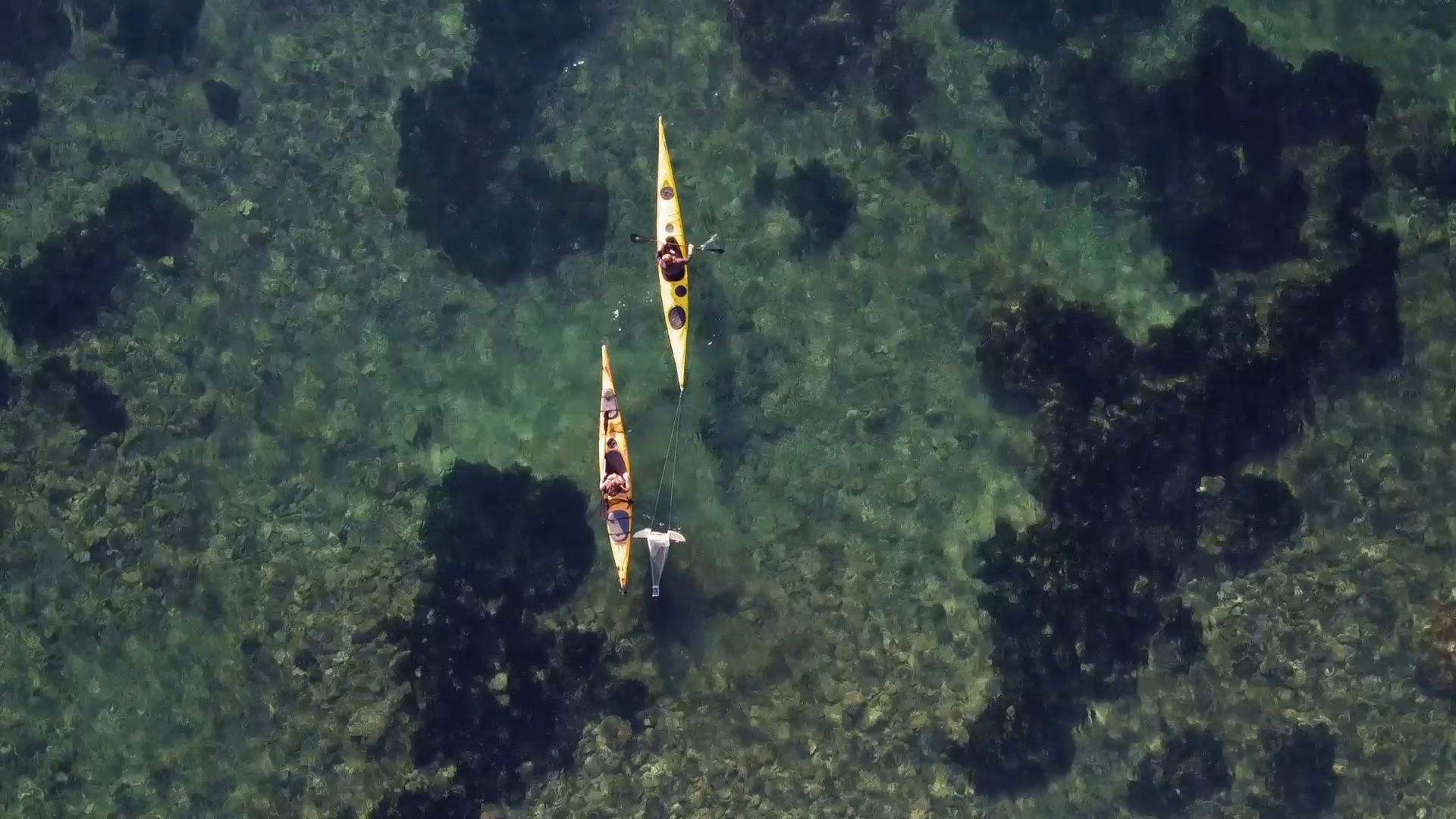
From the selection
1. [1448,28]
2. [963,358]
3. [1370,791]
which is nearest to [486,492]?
[963,358]

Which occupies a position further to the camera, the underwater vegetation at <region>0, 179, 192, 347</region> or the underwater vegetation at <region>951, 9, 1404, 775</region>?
the underwater vegetation at <region>0, 179, 192, 347</region>

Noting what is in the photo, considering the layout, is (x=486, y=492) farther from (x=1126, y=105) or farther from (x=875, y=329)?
(x=1126, y=105)

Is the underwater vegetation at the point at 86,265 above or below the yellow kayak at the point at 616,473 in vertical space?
above

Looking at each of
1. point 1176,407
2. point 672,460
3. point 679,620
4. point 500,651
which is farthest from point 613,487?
point 1176,407

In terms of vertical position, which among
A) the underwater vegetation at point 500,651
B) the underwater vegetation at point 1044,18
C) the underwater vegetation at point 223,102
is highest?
the underwater vegetation at point 223,102

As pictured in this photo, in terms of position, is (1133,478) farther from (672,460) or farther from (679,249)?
(679,249)

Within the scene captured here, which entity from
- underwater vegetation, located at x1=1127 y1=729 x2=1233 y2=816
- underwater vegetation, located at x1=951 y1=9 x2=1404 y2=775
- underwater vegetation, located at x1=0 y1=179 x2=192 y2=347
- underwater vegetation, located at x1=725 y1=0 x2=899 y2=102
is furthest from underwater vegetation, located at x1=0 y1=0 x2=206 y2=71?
underwater vegetation, located at x1=1127 y1=729 x2=1233 y2=816

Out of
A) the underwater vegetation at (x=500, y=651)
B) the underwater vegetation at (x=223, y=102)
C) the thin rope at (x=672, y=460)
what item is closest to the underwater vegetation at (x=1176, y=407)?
the thin rope at (x=672, y=460)

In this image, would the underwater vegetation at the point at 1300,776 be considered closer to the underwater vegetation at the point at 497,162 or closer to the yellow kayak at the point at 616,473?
the yellow kayak at the point at 616,473

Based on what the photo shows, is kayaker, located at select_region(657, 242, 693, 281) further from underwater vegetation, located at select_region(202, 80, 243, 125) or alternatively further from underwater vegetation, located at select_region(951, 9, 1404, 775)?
underwater vegetation, located at select_region(202, 80, 243, 125)
